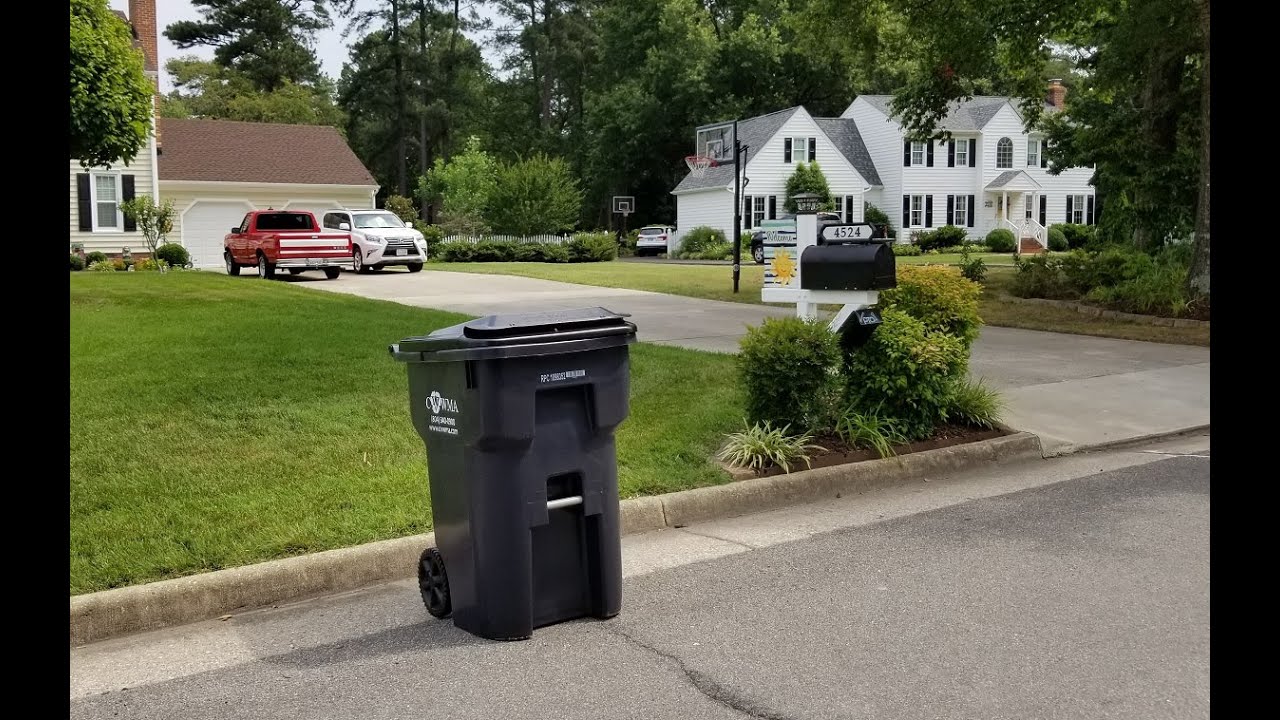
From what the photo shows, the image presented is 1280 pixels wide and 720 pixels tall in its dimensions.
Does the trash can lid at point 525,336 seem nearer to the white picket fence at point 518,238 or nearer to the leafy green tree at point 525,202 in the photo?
the white picket fence at point 518,238

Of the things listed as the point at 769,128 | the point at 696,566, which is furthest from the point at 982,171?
the point at 696,566

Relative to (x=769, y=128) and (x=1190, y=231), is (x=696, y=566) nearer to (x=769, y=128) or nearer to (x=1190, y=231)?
(x=1190, y=231)

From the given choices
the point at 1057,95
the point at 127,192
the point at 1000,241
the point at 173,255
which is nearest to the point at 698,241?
A: the point at 1000,241

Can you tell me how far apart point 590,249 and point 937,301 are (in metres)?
31.7

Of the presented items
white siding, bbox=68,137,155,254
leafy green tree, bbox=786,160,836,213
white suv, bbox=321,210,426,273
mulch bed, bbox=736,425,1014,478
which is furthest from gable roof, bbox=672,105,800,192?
mulch bed, bbox=736,425,1014,478

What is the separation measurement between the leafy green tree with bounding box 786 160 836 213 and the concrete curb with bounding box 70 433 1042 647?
43.7 meters

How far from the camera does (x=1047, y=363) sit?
41.7 ft

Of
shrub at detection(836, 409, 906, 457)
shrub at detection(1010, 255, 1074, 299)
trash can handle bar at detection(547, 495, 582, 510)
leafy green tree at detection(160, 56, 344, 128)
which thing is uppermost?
leafy green tree at detection(160, 56, 344, 128)

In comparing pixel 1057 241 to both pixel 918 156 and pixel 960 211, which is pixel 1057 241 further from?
pixel 918 156

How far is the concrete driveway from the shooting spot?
9.59m

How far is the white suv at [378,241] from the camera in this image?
28.7 metres

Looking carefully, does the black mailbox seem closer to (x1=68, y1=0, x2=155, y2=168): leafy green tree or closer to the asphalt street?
the asphalt street

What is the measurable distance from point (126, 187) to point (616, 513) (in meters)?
31.4
